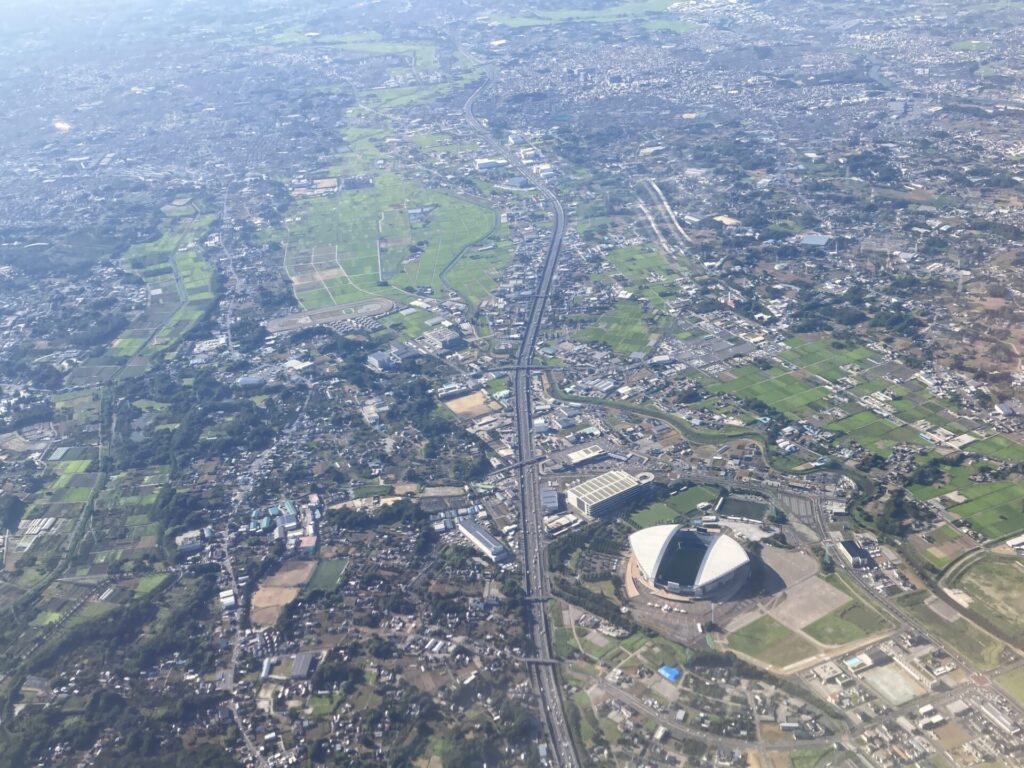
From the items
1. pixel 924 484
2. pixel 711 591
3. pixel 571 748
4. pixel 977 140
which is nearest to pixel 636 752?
pixel 571 748

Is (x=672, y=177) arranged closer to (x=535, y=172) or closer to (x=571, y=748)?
(x=535, y=172)

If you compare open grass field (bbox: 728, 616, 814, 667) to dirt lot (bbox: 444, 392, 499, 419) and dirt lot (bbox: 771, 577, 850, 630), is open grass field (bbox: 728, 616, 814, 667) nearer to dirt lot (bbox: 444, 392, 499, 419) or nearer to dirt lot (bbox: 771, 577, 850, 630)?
dirt lot (bbox: 771, 577, 850, 630)

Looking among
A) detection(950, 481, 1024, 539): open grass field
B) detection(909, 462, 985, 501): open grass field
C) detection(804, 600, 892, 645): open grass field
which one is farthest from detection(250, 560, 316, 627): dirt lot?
detection(950, 481, 1024, 539): open grass field

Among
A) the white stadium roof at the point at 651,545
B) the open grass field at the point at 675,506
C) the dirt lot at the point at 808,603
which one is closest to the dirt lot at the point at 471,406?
the open grass field at the point at 675,506

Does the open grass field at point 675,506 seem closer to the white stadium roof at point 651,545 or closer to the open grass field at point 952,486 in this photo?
the white stadium roof at point 651,545

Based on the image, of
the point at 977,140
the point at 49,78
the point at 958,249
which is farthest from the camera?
the point at 49,78
